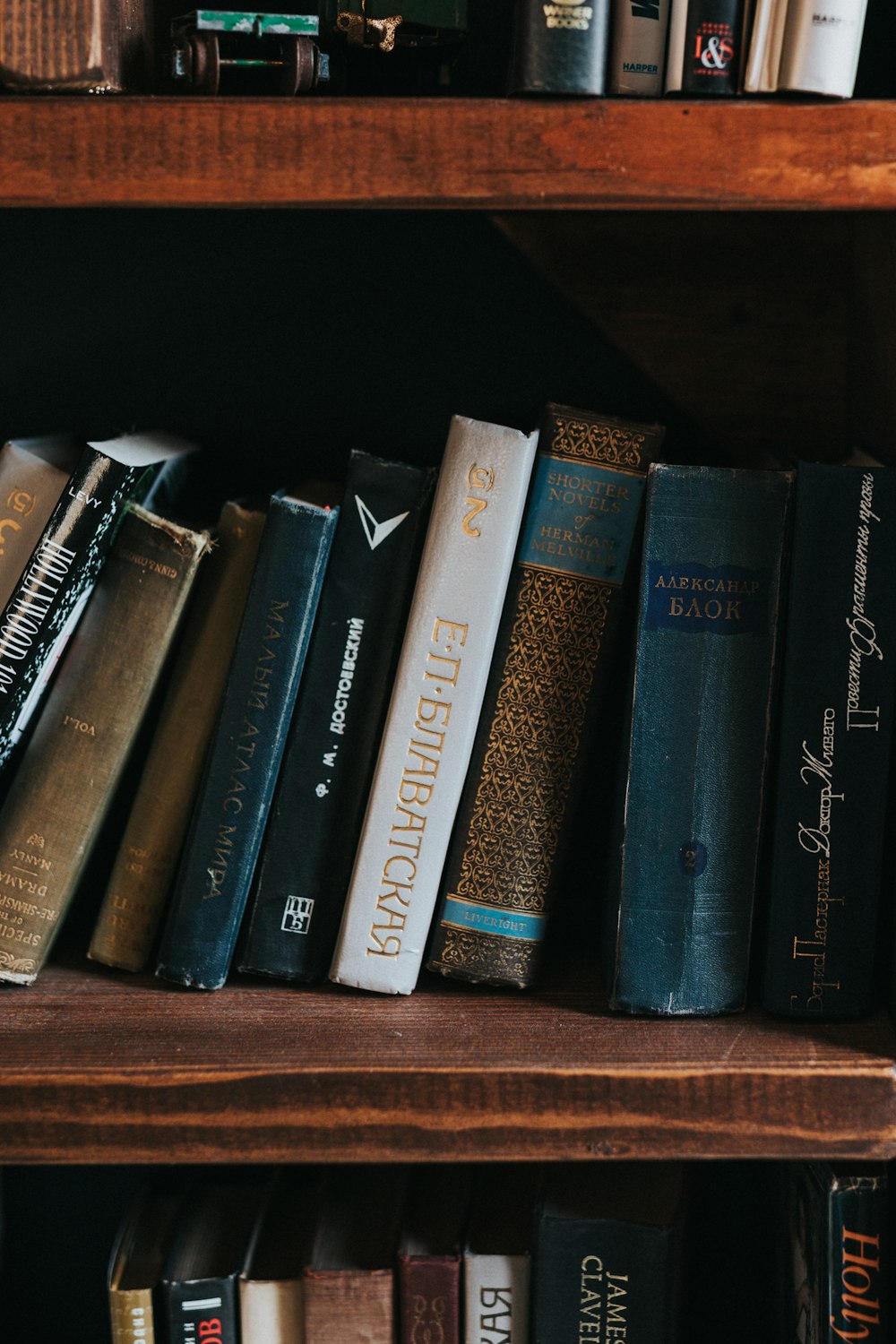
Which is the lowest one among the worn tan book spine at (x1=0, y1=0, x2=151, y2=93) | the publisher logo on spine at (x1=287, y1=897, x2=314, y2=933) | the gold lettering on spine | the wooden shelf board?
the wooden shelf board

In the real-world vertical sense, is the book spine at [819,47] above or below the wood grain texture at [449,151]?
above

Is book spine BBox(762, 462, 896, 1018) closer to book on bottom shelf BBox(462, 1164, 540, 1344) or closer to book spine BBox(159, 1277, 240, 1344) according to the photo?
book on bottom shelf BBox(462, 1164, 540, 1344)

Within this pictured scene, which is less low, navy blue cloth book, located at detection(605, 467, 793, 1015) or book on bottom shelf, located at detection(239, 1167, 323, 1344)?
navy blue cloth book, located at detection(605, 467, 793, 1015)

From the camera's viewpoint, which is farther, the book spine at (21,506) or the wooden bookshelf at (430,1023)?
the book spine at (21,506)

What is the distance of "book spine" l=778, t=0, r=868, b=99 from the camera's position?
49 centimetres

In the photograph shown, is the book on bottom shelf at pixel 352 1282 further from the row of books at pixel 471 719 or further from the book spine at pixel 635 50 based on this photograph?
the book spine at pixel 635 50

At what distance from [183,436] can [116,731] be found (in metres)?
0.27

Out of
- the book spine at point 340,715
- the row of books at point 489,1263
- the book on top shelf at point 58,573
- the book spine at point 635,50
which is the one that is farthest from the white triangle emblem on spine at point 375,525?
the row of books at point 489,1263

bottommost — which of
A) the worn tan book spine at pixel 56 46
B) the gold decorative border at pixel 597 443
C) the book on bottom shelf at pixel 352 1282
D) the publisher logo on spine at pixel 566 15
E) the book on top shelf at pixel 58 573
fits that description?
the book on bottom shelf at pixel 352 1282

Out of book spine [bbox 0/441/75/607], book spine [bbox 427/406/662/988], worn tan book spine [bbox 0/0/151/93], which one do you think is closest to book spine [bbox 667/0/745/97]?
book spine [bbox 427/406/662/988]

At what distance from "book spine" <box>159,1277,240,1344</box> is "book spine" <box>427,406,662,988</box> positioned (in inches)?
9.1

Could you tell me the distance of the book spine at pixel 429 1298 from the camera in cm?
61

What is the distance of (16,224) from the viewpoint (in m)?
0.77

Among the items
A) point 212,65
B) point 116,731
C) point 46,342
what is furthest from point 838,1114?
point 46,342
